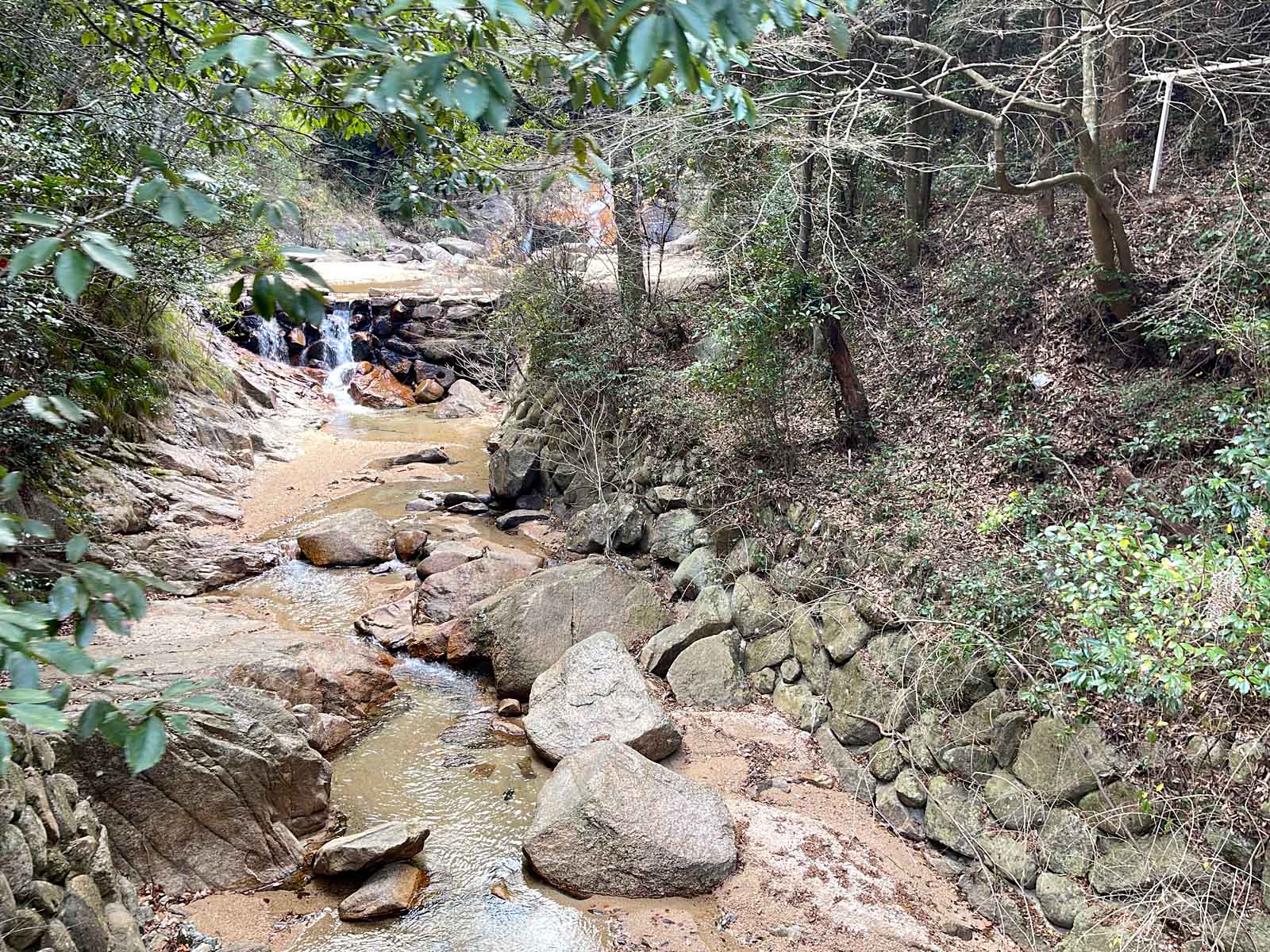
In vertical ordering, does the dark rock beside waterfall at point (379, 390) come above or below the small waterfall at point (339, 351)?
below

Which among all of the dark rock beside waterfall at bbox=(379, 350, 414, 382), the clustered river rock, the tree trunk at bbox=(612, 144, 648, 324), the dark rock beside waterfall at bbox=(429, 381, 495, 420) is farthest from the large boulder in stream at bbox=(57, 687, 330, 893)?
the dark rock beside waterfall at bbox=(379, 350, 414, 382)

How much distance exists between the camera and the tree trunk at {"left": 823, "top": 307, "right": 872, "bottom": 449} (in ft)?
22.1

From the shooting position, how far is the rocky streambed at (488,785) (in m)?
4.00

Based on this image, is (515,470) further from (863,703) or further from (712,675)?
(863,703)

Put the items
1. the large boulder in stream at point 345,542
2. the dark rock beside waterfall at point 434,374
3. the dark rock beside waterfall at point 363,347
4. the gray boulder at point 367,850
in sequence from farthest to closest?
1. the dark rock beside waterfall at point 363,347
2. the dark rock beside waterfall at point 434,374
3. the large boulder in stream at point 345,542
4. the gray boulder at point 367,850

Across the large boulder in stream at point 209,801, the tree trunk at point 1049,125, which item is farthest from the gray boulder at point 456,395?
the large boulder in stream at point 209,801

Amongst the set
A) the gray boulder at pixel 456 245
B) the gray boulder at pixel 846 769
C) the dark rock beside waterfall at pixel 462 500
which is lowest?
the gray boulder at pixel 846 769

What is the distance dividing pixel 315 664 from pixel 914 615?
4831 millimetres

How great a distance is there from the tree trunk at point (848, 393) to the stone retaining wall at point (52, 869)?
617 cm

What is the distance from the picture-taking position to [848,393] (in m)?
6.89

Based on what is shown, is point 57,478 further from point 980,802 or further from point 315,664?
point 980,802

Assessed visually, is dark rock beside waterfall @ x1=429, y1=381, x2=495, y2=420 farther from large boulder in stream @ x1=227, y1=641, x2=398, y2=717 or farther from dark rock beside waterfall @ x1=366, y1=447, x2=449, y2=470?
large boulder in stream @ x1=227, y1=641, x2=398, y2=717

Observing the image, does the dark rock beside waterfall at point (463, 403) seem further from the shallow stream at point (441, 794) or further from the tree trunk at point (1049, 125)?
the tree trunk at point (1049, 125)

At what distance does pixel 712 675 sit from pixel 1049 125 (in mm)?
7896
